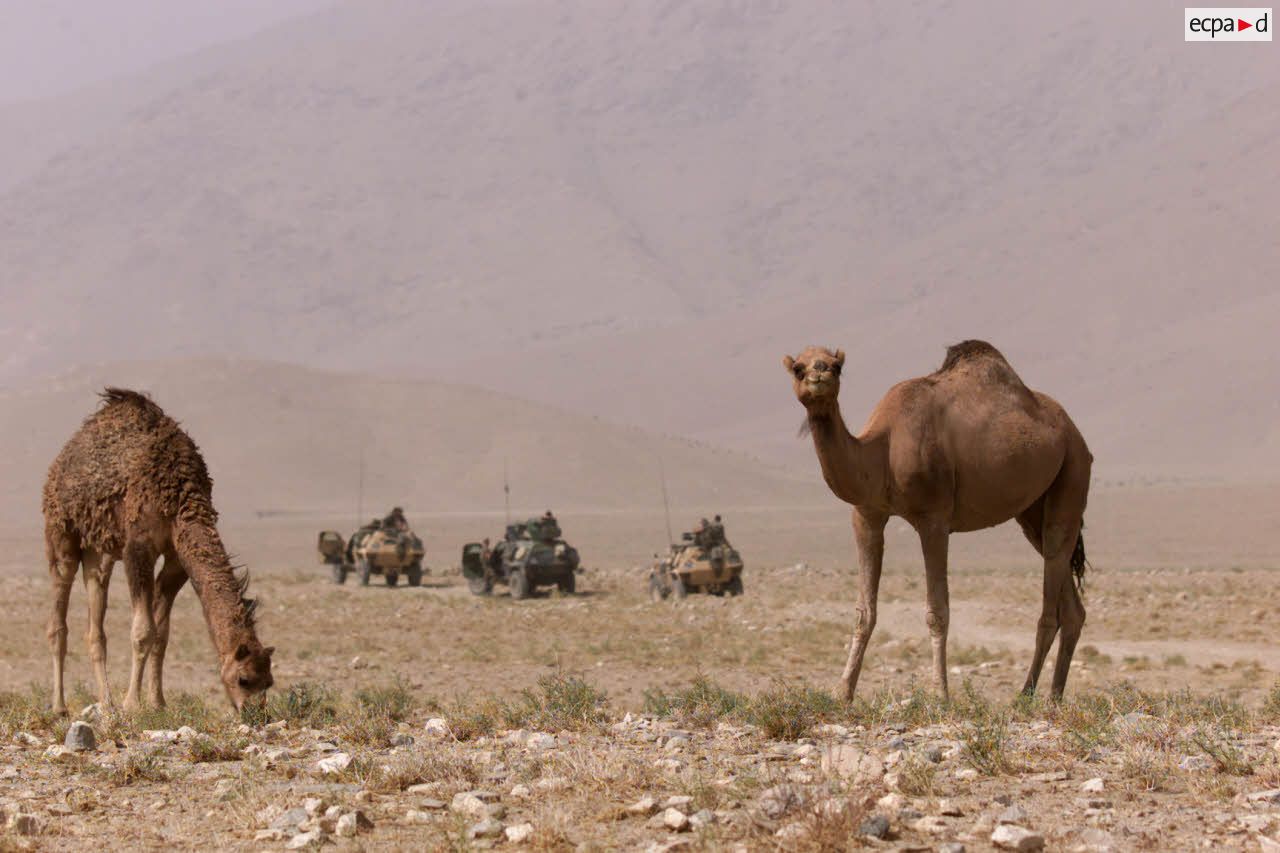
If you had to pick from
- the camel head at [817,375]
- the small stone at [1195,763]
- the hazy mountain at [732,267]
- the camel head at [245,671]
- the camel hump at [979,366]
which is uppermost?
the hazy mountain at [732,267]

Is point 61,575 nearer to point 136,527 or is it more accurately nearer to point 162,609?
point 162,609

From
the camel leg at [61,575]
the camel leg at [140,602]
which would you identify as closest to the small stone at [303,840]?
the camel leg at [140,602]

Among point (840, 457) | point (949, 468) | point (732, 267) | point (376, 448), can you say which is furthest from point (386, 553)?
point (732, 267)

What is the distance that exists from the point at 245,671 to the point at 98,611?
2.51 metres

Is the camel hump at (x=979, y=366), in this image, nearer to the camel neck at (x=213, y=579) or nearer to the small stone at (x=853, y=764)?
the small stone at (x=853, y=764)

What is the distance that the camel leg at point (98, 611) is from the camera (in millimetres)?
12039

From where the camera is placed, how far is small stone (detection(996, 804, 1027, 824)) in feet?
21.9

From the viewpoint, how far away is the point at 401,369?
151250 mm

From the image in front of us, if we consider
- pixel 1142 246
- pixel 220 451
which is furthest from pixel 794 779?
pixel 1142 246

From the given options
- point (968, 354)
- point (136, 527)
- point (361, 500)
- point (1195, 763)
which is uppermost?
point (361, 500)

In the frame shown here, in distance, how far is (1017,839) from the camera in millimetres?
6336

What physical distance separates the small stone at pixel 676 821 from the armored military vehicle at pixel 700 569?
78.4 feet

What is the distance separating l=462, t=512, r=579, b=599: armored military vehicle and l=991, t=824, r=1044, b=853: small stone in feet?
88.0

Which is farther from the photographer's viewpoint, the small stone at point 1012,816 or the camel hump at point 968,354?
the camel hump at point 968,354
